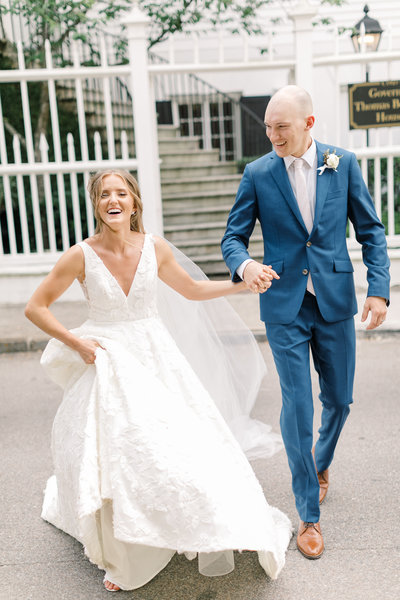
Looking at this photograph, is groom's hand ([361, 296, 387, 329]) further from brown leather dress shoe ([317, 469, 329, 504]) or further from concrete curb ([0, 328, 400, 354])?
concrete curb ([0, 328, 400, 354])

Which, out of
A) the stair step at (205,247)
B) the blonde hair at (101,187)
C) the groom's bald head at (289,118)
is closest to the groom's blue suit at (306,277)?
the groom's bald head at (289,118)

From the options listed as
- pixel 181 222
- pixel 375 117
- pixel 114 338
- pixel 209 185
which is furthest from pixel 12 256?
pixel 114 338

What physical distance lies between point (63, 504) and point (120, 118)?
8.75m

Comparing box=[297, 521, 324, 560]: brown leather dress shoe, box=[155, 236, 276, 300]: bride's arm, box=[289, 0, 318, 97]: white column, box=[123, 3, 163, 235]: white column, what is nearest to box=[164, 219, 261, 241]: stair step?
box=[123, 3, 163, 235]: white column

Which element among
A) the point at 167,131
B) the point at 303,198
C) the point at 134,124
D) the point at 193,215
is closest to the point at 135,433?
the point at 303,198

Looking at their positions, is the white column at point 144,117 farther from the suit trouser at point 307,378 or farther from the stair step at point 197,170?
the suit trouser at point 307,378

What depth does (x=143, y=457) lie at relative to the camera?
8.39 ft

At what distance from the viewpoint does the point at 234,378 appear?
13.4 ft

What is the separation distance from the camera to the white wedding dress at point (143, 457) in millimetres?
2490

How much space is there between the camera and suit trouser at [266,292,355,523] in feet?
9.64

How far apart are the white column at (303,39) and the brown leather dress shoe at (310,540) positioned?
568cm

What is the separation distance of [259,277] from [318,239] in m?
0.39

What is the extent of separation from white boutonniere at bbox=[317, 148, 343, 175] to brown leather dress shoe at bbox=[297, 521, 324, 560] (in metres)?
1.65

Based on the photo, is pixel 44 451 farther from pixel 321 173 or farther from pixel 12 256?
pixel 12 256
